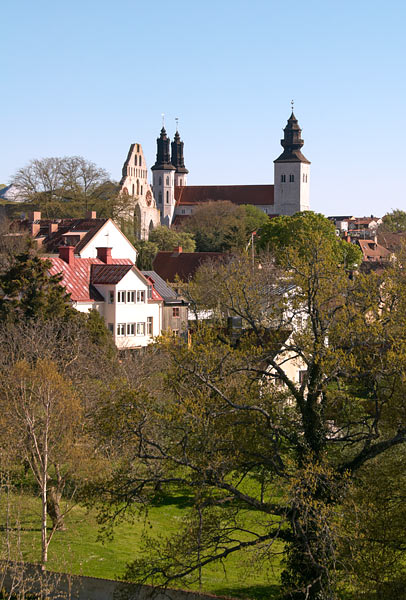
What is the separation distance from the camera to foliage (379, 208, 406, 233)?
490 ft

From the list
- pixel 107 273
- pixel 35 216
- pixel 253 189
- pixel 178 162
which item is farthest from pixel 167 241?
pixel 178 162

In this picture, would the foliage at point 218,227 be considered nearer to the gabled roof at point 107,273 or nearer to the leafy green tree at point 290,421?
the gabled roof at point 107,273

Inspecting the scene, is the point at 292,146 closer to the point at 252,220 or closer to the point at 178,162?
the point at 178,162

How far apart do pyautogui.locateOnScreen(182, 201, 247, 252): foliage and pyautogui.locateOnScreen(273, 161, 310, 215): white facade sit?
122 ft

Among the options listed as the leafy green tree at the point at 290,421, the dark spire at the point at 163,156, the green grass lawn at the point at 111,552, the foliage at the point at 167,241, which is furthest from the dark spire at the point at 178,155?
the leafy green tree at the point at 290,421

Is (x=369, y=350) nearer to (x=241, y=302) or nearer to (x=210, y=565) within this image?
(x=241, y=302)

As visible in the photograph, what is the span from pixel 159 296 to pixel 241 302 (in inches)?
1217

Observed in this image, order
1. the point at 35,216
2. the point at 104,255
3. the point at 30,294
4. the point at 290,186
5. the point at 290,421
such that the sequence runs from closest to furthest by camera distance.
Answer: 1. the point at 290,421
2. the point at 30,294
3. the point at 104,255
4. the point at 35,216
5. the point at 290,186

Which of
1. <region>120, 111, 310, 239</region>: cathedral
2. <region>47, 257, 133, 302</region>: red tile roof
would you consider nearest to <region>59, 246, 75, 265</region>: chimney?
<region>47, 257, 133, 302</region>: red tile roof

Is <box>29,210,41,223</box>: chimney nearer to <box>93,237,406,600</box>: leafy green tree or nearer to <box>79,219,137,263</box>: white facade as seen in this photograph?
<box>79,219,137,263</box>: white facade

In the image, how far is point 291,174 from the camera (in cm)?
14162

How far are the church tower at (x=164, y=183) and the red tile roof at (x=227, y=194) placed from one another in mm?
Answer: 2637

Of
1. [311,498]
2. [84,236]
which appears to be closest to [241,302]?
[311,498]

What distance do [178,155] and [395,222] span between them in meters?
44.6
